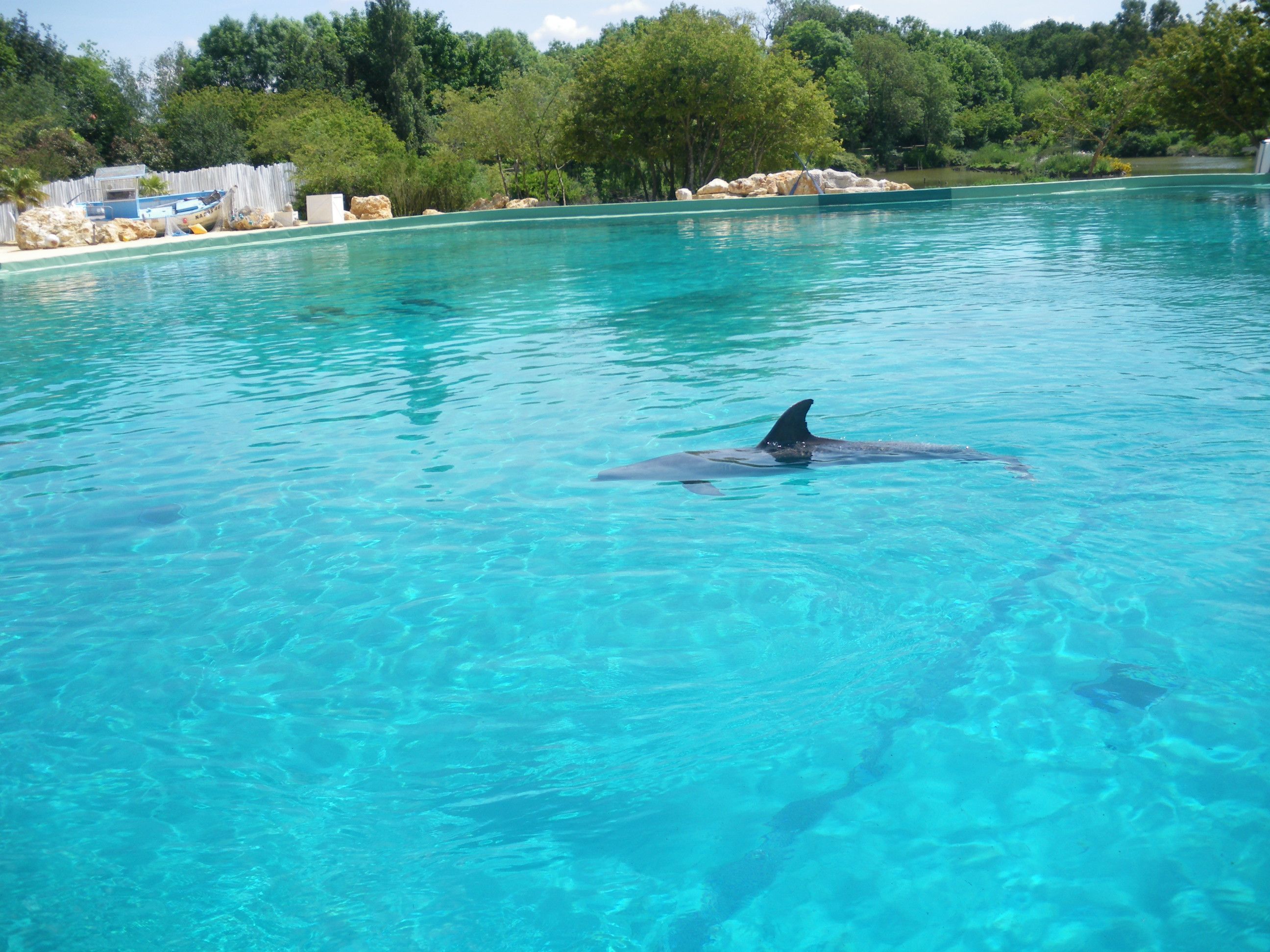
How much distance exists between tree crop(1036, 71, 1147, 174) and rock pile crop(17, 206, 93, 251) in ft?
94.4

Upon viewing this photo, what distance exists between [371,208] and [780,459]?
26.8 m

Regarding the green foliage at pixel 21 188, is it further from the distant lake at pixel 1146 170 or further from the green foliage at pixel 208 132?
the distant lake at pixel 1146 170

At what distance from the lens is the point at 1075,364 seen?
7.76 meters

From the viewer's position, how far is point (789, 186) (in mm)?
29391

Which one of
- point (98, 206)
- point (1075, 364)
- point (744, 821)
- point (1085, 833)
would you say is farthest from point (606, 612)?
point (98, 206)

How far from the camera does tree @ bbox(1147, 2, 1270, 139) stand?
2778 centimetres

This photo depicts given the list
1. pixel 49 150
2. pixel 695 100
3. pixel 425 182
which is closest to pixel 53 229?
pixel 425 182

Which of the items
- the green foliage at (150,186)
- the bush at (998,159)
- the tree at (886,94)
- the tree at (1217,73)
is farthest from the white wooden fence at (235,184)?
the tree at (886,94)

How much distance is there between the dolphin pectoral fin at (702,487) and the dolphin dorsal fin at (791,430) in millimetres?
426

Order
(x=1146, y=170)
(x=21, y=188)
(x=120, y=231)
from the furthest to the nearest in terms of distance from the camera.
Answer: (x=1146, y=170)
(x=21, y=188)
(x=120, y=231)

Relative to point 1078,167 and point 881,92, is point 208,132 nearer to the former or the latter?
point 1078,167

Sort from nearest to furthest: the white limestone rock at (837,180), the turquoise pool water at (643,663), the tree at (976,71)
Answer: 1. the turquoise pool water at (643,663)
2. the white limestone rock at (837,180)
3. the tree at (976,71)

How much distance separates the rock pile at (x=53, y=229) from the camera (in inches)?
881

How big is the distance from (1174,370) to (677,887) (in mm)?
6656
